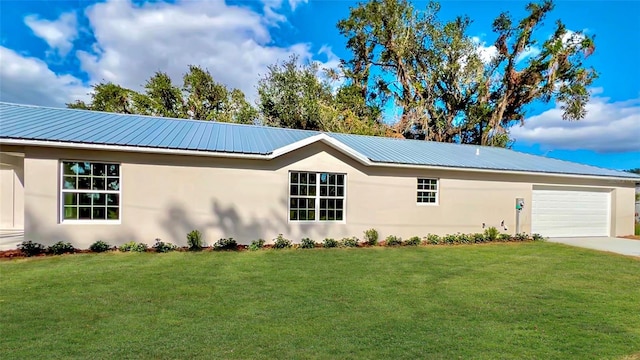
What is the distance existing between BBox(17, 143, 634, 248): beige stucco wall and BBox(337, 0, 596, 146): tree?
13.8 metres

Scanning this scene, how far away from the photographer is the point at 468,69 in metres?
27.1

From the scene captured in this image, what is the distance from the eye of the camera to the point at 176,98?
30.5 meters

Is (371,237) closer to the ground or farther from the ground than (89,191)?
closer to the ground

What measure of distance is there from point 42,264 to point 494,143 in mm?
27932

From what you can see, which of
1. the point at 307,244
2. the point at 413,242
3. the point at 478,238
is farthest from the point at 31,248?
the point at 478,238

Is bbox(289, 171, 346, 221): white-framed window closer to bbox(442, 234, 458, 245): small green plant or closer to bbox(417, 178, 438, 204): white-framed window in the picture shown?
bbox(417, 178, 438, 204): white-framed window

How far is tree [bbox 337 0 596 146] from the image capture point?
83.2 ft

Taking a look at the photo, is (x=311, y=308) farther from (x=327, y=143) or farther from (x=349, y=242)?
(x=327, y=143)

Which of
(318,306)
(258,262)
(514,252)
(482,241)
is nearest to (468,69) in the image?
(482,241)

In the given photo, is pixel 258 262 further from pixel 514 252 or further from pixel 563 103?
pixel 563 103

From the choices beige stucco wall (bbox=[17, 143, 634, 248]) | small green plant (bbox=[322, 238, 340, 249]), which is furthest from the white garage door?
small green plant (bbox=[322, 238, 340, 249])

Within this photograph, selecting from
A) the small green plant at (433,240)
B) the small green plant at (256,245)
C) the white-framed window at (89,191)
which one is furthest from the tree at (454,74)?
the white-framed window at (89,191)

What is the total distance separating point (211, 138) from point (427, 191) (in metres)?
8.39

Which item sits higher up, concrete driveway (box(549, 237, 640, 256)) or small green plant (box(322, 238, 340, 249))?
small green plant (box(322, 238, 340, 249))
